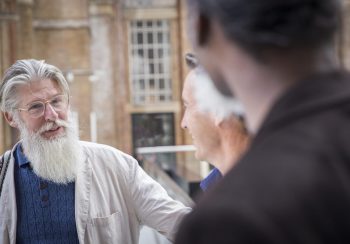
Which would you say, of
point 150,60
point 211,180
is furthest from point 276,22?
point 150,60

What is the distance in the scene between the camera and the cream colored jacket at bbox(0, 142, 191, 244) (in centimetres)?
248

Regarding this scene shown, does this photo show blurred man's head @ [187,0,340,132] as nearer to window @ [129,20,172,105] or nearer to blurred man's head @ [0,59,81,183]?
blurred man's head @ [0,59,81,183]

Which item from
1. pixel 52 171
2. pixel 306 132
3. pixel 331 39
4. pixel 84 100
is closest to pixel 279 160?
pixel 306 132

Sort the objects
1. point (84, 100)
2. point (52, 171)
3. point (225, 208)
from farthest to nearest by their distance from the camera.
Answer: point (84, 100) < point (52, 171) < point (225, 208)

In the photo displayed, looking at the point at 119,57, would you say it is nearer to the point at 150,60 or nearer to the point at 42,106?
the point at 150,60

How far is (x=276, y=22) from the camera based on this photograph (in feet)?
2.79

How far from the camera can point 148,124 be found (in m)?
22.6

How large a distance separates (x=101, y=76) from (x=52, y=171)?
20061 millimetres

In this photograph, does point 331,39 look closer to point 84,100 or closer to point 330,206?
point 330,206

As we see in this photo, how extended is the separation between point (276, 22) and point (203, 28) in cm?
14

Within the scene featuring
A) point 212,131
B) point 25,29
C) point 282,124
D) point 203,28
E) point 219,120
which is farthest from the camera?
point 25,29

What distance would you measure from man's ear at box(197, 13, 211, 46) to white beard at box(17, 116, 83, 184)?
1.77 m

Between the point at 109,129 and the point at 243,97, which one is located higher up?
the point at 243,97

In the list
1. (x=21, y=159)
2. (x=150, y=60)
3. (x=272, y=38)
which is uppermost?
(x=150, y=60)
